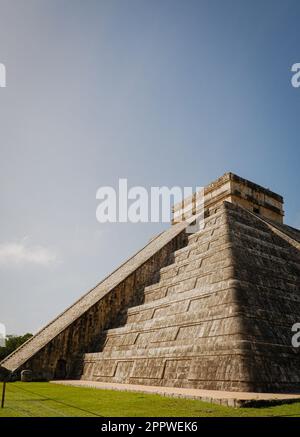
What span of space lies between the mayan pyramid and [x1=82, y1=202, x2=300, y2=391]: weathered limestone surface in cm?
3

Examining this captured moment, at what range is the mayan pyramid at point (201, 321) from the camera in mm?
7945

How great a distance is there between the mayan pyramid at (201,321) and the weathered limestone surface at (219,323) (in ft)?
0.10

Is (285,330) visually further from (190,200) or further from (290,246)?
(190,200)

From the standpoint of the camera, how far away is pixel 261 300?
966 centimetres

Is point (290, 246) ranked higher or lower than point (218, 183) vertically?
lower

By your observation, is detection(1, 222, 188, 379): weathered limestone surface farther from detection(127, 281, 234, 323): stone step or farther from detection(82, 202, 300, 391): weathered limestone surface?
detection(127, 281, 234, 323): stone step

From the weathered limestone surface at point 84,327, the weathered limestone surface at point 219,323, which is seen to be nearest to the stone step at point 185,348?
the weathered limestone surface at point 219,323

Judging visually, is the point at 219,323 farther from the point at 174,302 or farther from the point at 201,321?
the point at 174,302

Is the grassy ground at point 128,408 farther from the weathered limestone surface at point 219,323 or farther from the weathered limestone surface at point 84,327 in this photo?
the weathered limestone surface at point 84,327

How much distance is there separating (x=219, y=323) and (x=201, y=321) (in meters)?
0.76

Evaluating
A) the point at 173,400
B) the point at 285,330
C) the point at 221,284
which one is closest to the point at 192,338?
the point at 221,284

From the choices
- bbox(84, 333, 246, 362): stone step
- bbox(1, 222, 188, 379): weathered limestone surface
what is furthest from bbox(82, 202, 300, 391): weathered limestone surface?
bbox(1, 222, 188, 379): weathered limestone surface
